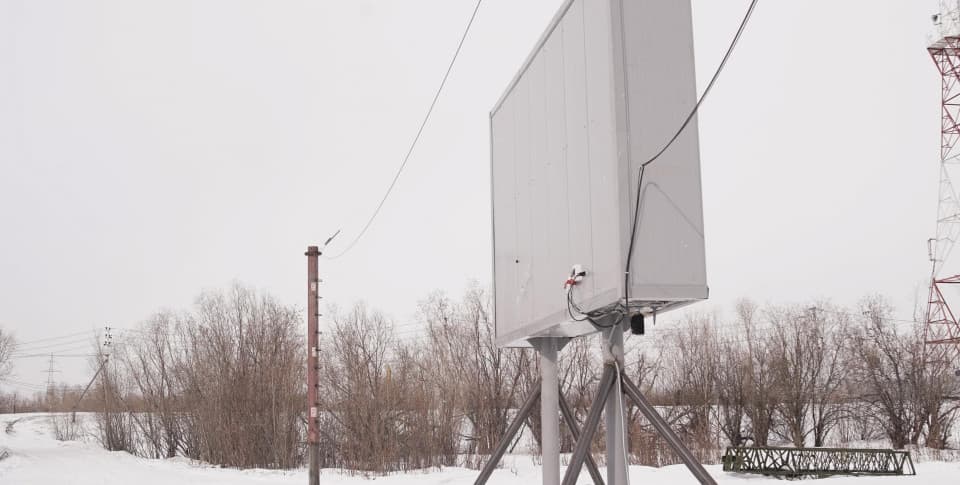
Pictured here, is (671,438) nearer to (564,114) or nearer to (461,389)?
(564,114)

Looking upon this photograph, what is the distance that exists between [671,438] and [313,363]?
44.7ft

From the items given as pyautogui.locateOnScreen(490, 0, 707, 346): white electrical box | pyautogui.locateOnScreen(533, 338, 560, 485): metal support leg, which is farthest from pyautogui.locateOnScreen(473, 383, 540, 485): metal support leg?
pyautogui.locateOnScreen(490, 0, 707, 346): white electrical box

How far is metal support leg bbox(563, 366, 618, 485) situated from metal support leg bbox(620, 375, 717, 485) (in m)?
0.09

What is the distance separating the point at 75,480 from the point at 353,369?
1099 centimetres

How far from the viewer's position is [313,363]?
17453 mm

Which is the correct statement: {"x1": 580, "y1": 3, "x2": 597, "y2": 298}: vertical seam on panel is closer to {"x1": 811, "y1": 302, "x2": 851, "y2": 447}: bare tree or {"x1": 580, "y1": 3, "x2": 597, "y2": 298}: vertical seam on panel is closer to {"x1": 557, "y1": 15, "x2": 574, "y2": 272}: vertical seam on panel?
{"x1": 557, "y1": 15, "x2": 574, "y2": 272}: vertical seam on panel

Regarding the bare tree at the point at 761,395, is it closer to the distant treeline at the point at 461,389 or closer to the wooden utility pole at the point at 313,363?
the distant treeline at the point at 461,389

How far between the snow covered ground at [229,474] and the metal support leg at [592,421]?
9006 mm

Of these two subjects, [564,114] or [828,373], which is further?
[828,373]

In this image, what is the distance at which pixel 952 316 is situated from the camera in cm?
2697

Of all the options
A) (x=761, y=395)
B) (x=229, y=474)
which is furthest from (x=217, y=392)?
(x=761, y=395)

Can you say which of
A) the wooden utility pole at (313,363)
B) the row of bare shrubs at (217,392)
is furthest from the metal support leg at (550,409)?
the row of bare shrubs at (217,392)

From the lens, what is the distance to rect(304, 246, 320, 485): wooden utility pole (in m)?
17.4

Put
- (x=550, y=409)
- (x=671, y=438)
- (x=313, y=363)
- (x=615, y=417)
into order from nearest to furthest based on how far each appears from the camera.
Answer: (x=671, y=438)
(x=615, y=417)
(x=550, y=409)
(x=313, y=363)
